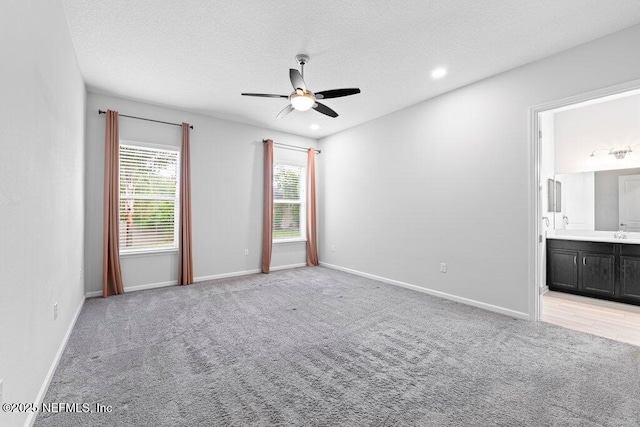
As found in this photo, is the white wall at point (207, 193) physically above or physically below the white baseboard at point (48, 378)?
above

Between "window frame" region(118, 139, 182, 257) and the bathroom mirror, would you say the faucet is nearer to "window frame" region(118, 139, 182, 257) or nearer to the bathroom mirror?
the bathroom mirror

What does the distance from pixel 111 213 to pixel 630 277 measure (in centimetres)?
719

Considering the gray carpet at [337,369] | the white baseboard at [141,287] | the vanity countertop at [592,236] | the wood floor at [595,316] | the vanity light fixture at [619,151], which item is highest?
the vanity light fixture at [619,151]

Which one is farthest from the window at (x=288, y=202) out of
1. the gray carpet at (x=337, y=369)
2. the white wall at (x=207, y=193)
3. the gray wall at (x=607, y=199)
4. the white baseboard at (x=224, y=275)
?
the gray wall at (x=607, y=199)

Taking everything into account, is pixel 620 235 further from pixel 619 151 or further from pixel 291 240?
pixel 291 240

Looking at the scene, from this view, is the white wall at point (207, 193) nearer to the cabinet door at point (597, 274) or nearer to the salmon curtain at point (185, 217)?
the salmon curtain at point (185, 217)

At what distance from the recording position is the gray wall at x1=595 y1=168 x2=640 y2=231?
13.7 feet

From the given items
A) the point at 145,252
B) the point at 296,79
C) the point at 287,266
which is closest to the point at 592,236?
the point at 296,79

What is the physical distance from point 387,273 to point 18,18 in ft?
16.0

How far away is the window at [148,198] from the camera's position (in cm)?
442

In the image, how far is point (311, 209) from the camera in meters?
6.35

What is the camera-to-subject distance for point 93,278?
4090mm

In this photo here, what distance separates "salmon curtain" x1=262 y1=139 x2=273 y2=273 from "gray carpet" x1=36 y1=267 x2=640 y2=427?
82.8 inches

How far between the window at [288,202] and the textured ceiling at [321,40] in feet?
7.62
